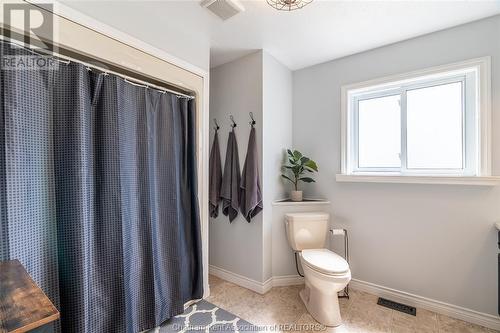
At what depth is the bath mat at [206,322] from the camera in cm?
164

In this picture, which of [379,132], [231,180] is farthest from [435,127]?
[231,180]

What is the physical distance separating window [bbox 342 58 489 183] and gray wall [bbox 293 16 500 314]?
81mm

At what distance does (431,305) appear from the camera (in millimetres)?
1855

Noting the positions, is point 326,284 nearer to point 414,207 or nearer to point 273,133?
point 414,207

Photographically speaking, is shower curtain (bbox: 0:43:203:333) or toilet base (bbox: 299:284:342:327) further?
toilet base (bbox: 299:284:342:327)

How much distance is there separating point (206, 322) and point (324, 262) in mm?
1025

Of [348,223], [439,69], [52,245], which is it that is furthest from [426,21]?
[52,245]

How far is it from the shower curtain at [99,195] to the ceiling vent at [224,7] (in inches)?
27.3

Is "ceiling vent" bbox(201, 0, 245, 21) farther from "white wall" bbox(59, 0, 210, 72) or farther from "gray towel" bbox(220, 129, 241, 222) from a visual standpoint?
"gray towel" bbox(220, 129, 241, 222)

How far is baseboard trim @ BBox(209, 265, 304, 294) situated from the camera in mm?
2176

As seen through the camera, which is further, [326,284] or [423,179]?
[423,179]

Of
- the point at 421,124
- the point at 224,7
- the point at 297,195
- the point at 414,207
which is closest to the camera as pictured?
the point at 224,7

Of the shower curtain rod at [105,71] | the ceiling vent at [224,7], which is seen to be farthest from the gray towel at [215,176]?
the ceiling vent at [224,7]


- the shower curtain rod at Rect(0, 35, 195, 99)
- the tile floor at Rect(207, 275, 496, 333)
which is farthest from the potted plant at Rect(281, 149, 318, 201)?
the shower curtain rod at Rect(0, 35, 195, 99)
